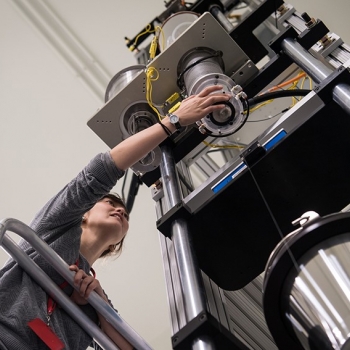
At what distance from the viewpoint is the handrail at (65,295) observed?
1382 millimetres

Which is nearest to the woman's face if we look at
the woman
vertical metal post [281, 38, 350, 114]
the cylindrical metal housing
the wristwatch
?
the woman

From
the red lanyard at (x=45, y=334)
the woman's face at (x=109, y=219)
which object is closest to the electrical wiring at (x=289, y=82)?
the woman's face at (x=109, y=219)

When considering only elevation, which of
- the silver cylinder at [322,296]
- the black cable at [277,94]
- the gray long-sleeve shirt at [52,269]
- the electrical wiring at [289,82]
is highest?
the gray long-sleeve shirt at [52,269]

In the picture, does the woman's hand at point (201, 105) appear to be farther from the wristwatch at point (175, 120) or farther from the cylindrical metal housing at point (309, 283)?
the cylindrical metal housing at point (309, 283)

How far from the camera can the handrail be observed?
1.38 meters

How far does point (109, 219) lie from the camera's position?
184cm

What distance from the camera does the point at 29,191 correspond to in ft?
10.5

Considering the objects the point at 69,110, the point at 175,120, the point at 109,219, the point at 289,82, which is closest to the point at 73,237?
the point at 109,219

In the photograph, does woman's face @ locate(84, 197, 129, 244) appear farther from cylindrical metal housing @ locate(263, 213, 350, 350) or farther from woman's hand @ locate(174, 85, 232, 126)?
cylindrical metal housing @ locate(263, 213, 350, 350)

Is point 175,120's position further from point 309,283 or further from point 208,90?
point 309,283

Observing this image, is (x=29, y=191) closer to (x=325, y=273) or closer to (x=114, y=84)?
(x=114, y=84)

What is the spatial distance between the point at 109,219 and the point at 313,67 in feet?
2.63

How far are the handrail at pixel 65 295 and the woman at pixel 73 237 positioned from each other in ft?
0.07

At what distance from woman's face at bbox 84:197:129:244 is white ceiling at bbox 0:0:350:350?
134cm
